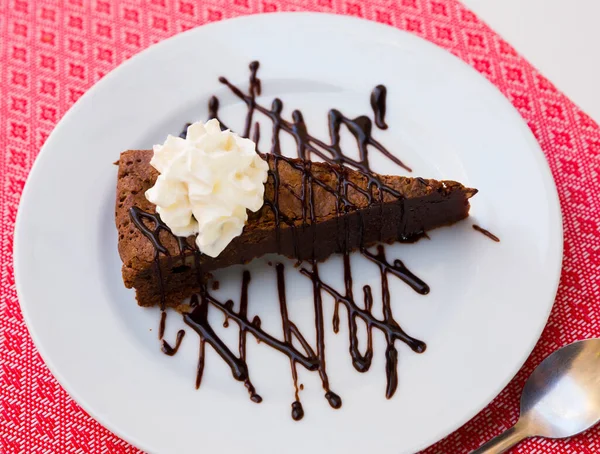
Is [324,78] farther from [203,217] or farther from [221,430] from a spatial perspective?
[221,430]

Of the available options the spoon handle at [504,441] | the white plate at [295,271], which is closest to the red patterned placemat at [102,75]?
the spoon handle at [504,441]

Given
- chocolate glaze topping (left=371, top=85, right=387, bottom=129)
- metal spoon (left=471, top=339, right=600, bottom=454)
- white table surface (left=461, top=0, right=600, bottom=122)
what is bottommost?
metal spoon (left=471, top=339, right=600, bottom=454)

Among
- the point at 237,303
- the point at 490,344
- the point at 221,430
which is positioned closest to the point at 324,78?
the point at 237,303

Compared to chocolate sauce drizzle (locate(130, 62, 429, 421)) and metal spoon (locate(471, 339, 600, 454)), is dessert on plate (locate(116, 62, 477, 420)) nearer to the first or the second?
chocolate sauce drizzle (locate(130, 62, 429, 421))

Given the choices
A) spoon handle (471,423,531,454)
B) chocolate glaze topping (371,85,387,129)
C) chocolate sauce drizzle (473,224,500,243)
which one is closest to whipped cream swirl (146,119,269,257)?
chocolate glaze topping (371,85,387,129)

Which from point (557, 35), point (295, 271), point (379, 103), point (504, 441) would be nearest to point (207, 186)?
point (295, 271)

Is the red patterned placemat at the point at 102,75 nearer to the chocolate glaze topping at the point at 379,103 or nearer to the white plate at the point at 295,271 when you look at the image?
the white plate at the point at 295,271
